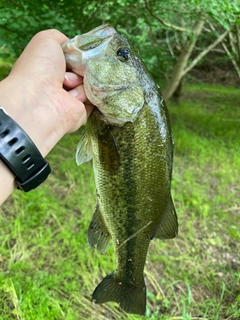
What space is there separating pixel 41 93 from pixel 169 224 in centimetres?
95

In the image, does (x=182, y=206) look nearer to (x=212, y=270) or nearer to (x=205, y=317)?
(x=212, y=270)

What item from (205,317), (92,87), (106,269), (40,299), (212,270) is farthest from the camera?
(212,270)

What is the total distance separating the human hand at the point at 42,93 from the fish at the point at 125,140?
9 centimetres

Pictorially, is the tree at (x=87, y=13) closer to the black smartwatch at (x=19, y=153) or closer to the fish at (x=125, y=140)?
the fish at (x=125, y=140)


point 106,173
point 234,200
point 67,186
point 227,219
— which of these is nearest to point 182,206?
point 227,219

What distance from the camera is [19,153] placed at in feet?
4.46

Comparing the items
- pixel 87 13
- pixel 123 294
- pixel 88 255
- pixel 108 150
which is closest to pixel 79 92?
pixel 108 150

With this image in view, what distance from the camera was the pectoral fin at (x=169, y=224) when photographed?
1.81m

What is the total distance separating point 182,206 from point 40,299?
83.2 inches

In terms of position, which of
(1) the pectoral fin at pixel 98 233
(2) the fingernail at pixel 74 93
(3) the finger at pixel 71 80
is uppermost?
(3) the finger at pixel 71 80

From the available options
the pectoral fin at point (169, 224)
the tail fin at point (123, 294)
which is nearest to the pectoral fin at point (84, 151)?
the pectoral fin at point (169, 224)

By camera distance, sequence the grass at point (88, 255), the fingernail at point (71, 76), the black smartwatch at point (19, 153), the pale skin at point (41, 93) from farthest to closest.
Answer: the grass at point (88, 255), the fingernail at point (71, 76), the pale skin at point (41, 93), the black smartwatch at point (19, 153)

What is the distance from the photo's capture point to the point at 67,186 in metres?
3.94

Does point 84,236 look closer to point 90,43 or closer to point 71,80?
point 71,80
